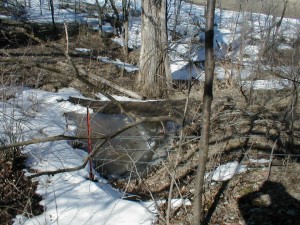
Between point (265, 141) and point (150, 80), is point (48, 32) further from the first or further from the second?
point (265, 141)

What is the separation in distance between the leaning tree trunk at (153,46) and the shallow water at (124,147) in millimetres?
1801

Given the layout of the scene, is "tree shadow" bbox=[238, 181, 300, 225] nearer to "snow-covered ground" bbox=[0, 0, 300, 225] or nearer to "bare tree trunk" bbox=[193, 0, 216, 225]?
"snow-covered ground" bbox=[0, 0, 300, 225]

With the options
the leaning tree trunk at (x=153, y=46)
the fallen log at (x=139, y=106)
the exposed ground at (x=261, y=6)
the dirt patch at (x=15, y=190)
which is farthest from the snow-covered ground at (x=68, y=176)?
the exposed ground at (x=261, y=6)

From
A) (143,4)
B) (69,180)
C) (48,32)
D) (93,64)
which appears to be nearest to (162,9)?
(143,4)

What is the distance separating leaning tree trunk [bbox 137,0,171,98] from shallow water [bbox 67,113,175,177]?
1.80 m

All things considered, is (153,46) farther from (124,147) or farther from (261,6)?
(261,6)

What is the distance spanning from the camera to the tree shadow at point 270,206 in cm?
421

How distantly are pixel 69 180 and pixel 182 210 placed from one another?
2043 millimetres

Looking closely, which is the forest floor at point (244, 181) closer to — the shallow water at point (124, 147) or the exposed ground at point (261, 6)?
the shallow water at point (124, 147)

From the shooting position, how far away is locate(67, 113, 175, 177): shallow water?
20.8 ft

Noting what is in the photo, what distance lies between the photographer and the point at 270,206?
177 inches

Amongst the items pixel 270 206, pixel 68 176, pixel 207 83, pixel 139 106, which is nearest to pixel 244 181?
pixel 270 206

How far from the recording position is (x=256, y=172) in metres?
5.23

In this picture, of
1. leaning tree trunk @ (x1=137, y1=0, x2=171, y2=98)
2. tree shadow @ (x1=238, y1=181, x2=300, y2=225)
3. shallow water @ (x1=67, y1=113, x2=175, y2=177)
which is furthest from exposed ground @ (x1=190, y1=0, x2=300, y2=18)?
tree shadow @ (x1=238, y1=181, x2=300, y2=225)
